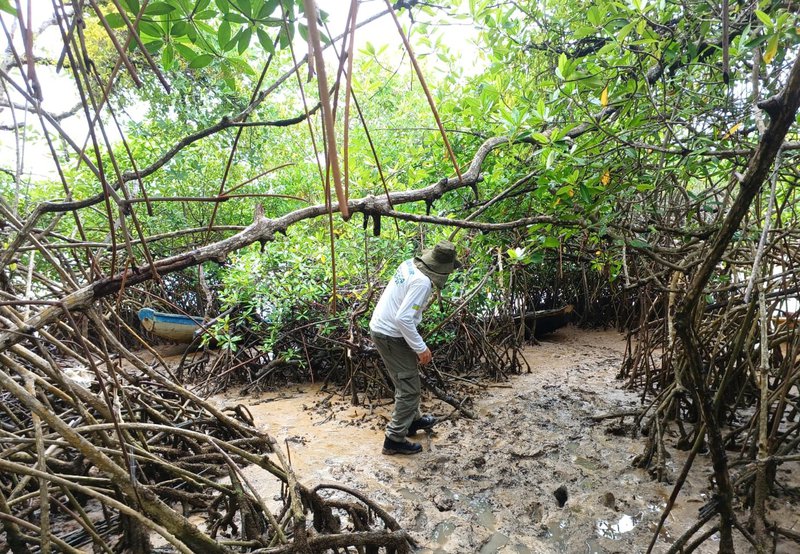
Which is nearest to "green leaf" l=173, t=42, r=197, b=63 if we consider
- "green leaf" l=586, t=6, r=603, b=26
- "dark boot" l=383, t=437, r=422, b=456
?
→ "green leaf" l=586, t=6, r=603, b=26

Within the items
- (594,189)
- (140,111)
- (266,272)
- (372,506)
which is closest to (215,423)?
(372,506)

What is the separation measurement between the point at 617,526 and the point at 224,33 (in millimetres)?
2875

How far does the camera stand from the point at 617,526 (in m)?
2.30

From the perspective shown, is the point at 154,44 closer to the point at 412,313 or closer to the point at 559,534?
the point at 412,313

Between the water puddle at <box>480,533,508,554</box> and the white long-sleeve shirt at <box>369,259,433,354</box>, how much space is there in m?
1.29

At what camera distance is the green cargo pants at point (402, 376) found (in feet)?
10.8

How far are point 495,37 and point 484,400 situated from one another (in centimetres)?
326

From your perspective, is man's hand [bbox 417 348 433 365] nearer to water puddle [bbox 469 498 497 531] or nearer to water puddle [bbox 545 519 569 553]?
water puddle [bbox 469 498 497 531]

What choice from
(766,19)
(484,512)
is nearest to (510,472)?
(484,512)

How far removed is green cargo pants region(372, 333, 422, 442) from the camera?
10.8 feet

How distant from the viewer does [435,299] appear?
4543 millimetres

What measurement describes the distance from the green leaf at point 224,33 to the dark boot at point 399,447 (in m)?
2.86

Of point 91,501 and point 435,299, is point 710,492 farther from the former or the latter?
point 91,501

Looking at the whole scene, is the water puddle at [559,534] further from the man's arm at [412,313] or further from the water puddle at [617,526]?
the man's arm at [412,313]
